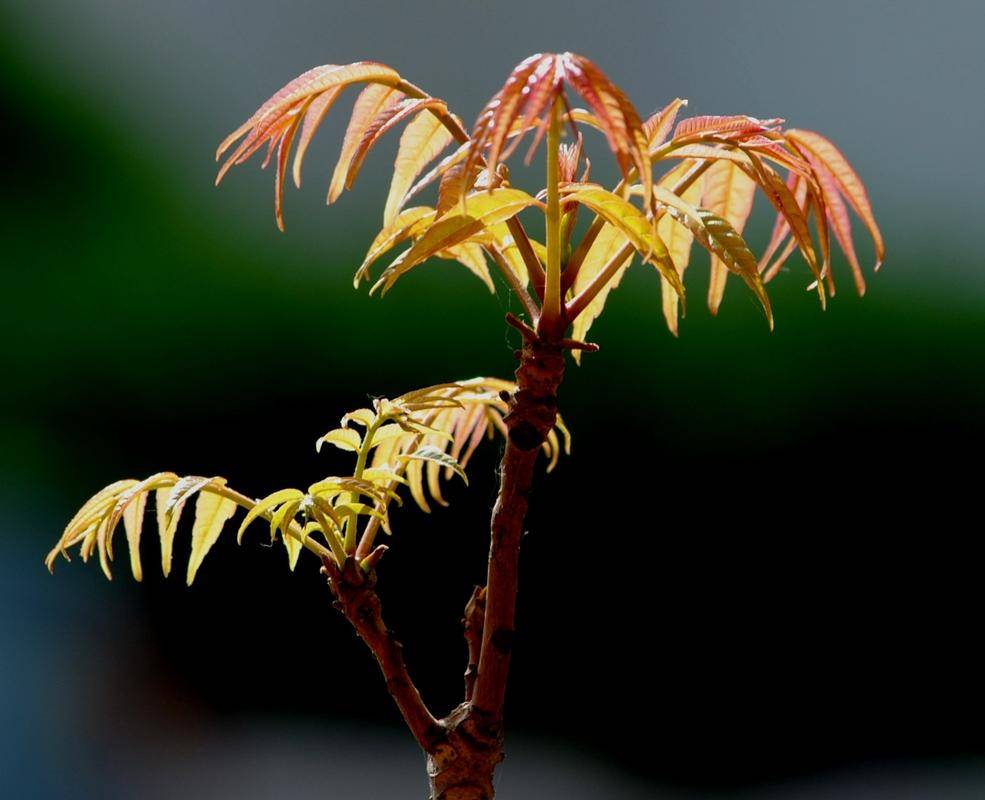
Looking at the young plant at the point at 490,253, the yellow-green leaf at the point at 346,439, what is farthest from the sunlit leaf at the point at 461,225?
the yellow-green leaf at the point at 346,439

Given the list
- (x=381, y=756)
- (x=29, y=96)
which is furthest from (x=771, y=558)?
(x=29, y=96)

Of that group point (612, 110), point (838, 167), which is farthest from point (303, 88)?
point (838, 167)

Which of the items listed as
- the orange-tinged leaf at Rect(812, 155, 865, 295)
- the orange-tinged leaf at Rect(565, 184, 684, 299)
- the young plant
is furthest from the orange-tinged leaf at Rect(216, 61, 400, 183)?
the orange-tinged leaf at Rect(812, 155, 865, 295)

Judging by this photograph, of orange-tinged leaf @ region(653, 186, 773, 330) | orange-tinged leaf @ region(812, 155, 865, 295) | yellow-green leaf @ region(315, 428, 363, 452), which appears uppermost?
orange-tinged leaf @ region(812, 155, 865, 295)

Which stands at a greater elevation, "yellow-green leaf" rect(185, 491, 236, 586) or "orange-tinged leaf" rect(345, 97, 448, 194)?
"orange-tinged leaf" rect(345, 97, 448, 194)

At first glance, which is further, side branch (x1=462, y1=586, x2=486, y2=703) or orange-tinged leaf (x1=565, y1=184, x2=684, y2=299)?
side branch (x1=462, y1=586, x2=486, y2=703)

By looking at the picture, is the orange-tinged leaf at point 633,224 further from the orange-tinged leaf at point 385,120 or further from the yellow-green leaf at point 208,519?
the yellow-green leaf at point 208,519

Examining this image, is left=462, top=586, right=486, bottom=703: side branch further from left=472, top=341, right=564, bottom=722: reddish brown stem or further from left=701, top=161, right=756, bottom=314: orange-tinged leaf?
left=701, top=161, right=756, bottom=314: orange-tinged leaf

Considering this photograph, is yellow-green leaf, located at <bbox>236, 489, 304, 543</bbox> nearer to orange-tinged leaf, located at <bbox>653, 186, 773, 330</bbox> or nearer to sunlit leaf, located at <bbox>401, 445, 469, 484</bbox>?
sunlit leaf, located at <bbox>401, 445, 469, 484</bbox>

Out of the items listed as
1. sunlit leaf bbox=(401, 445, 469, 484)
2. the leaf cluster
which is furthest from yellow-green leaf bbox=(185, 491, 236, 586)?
sunlit leaf bbox=(401, 445, 469, 484)

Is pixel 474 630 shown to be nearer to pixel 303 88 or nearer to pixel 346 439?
pixel 346 439
